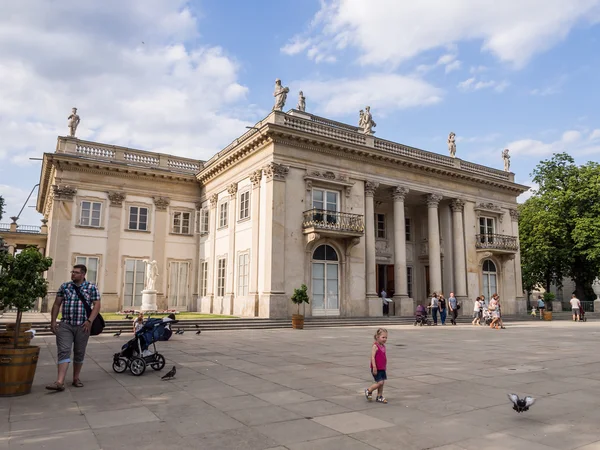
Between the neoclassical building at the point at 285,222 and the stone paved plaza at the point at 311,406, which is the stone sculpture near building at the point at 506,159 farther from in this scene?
the stone paved plaza at the point at 311,406

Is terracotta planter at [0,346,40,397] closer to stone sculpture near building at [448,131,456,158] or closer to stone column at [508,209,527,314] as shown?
stone sculpture near building at [448,131,456,158]

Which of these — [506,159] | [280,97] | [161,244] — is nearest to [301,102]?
[280,97]

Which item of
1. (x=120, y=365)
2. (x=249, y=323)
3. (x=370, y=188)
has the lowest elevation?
(x=120, y=365)

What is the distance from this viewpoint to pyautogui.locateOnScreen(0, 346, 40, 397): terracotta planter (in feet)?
21.1

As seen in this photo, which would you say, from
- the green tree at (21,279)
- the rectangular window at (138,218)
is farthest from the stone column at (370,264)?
the green tree at (21,279)

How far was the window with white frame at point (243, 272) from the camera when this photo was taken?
955 inches

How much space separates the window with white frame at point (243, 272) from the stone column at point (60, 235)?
9.73 m

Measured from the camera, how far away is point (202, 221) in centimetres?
3031

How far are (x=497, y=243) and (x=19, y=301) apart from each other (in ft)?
96.5

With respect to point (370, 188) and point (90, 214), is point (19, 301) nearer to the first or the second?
point (370, 188)

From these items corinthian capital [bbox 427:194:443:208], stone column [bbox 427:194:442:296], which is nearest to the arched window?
stone column [bbox 427:194:442:296]

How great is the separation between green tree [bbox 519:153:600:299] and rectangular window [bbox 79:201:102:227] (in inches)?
1312

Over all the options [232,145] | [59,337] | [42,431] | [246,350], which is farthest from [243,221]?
[42,431]

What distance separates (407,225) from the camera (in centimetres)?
3172
